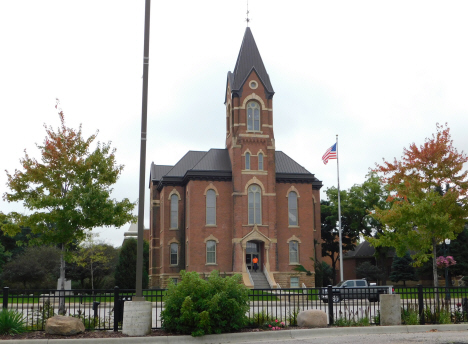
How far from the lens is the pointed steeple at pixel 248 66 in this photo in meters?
47.5

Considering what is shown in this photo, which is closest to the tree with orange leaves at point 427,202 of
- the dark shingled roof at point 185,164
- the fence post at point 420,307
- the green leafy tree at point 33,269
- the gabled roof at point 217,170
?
the fence post at point 420,307

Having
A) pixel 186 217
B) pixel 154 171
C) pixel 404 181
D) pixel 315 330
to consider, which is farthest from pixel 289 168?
pixel 315 330

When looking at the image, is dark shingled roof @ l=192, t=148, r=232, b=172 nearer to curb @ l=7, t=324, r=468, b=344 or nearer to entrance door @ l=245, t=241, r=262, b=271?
entrance door @ l=245, t=241, r=262, b=271

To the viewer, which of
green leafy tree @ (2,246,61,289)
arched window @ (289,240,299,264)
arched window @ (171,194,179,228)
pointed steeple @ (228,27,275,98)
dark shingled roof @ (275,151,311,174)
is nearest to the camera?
arched window @ (289,240,299,264)

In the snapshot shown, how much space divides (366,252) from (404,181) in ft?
132

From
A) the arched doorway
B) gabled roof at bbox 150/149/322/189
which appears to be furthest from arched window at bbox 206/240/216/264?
gabled roof at bbox 150/149/322/189

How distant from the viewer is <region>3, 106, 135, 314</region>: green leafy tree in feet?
72.9

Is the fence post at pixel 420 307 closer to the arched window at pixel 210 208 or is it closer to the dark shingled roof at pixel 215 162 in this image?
the arched window at pixel 210 208

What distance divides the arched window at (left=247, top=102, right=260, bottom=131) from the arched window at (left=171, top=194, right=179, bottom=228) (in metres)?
10.1

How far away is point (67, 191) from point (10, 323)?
11901 mm

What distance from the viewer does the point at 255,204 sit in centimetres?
4594

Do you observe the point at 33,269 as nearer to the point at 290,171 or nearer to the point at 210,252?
the point at 210,252

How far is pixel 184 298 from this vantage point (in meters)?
13.5

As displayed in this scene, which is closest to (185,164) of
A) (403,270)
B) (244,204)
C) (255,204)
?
(244,204)
